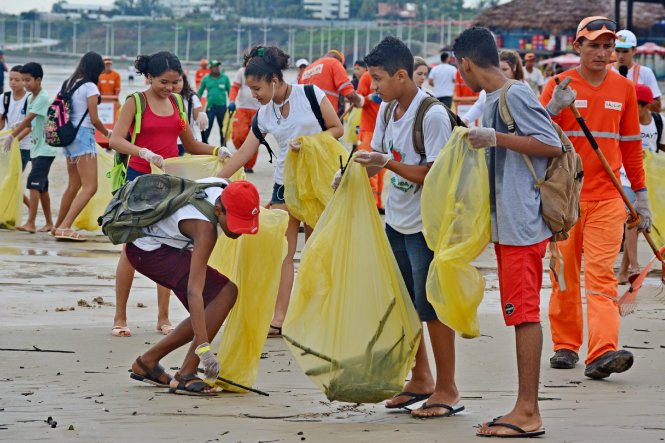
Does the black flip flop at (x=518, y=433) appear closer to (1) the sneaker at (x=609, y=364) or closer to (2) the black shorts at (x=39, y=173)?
(1) the sneaker at (x=609, y=364)

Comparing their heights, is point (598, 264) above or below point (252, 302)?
above

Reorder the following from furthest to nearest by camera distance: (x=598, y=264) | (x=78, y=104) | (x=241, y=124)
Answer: (x=241, y=124), (x=78, y=104), (x=598, y=264)

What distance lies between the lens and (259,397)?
5434 millimetres

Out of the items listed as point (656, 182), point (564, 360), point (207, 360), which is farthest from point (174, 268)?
point (656, 182)

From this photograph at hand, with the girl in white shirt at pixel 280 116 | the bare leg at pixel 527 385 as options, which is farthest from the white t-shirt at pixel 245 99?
the bare leg at pixel 527 385

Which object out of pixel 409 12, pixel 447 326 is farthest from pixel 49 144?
pixel 409 12

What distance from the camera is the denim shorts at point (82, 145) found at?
35.2 feet

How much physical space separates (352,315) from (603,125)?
189 cm

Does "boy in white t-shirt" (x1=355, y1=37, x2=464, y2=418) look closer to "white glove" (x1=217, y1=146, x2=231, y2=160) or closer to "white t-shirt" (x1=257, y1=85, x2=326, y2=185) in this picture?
"white glove" (x1=217, y1=146, x2=231, y2=160)

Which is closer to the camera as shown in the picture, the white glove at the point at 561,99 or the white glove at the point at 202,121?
the white glove at the point at 561,99

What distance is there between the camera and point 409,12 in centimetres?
15938

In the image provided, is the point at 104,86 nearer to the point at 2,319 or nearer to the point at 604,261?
the point at 2,319

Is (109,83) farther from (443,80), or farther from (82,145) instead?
(82,145)

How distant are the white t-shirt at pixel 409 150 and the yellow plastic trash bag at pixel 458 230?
228 mm
